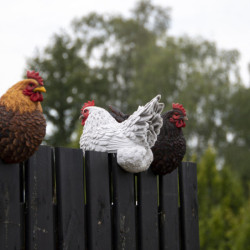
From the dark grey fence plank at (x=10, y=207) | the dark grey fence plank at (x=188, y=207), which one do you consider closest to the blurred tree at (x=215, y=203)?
the dark grey fence plank at (x=188, y=207)

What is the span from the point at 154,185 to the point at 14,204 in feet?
4.11

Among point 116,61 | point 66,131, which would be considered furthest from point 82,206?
point 116,61

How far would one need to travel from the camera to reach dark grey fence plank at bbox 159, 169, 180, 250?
133 inches

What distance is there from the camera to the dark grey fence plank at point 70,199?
2.62 meters

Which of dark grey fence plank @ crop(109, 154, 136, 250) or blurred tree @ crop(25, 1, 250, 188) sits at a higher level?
blurred tree @ crop(25, 1, 250, 188)

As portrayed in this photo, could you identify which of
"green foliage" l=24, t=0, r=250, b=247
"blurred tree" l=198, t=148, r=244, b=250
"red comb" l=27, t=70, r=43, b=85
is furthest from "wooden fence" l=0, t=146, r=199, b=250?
"green foliage" l=24, t=0, r=250, b=247

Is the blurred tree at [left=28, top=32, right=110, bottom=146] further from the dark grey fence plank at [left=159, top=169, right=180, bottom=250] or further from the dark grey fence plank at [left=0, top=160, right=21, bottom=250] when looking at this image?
the dark grey fence plank at [left=0, top=160, right=21, bottom=250]

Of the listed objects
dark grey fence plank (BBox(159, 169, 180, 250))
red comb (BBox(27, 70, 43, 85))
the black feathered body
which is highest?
red comb (BBox(27, 70, 43, 85))

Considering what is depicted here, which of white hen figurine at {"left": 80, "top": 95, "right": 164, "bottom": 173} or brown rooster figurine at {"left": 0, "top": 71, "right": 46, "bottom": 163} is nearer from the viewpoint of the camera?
brown rooster figurine at {"left": 0, "top": 71, "right": 46, "bottom": 163}

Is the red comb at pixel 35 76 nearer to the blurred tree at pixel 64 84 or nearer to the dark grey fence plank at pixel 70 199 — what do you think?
the dark grey fence plank at pixel 70 199

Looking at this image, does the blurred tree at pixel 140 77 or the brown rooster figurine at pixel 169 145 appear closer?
the brown rooster figurine at pixel 169 145

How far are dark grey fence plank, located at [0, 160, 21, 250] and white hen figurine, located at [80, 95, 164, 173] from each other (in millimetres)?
813

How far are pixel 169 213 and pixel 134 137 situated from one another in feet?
2.61

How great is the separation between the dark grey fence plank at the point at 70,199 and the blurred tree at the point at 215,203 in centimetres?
556
